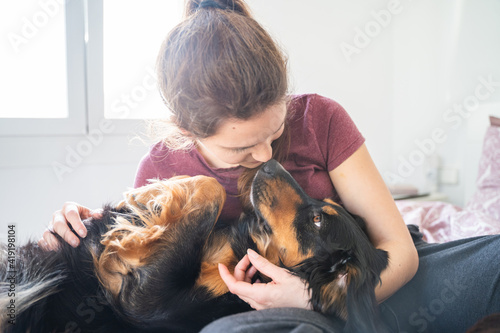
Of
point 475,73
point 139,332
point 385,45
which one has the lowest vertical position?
point 139,332

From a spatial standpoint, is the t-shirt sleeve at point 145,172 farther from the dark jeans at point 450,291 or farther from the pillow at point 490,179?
the pillow at point 490,179

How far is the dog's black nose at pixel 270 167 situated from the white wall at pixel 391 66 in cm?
158

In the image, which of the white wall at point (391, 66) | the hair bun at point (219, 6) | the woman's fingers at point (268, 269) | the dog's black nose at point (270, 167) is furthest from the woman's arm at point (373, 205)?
the white wall at point (391, 66)

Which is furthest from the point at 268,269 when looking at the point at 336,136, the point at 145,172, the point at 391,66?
the point at 391,66

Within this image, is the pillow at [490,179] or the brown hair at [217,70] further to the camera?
the pillow at [490,179]

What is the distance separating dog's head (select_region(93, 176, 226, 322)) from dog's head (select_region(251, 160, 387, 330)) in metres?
0.18

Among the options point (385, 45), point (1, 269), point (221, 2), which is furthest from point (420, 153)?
point (1, 269)

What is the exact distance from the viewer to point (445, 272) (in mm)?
1260

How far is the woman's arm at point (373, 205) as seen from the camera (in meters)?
1.26

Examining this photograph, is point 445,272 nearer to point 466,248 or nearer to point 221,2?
point 466,248

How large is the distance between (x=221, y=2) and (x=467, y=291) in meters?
1.18

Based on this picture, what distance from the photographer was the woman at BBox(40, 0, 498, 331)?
3.69ft

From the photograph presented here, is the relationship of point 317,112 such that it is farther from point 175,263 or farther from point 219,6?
point 175,263

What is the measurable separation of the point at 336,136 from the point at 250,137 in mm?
386
